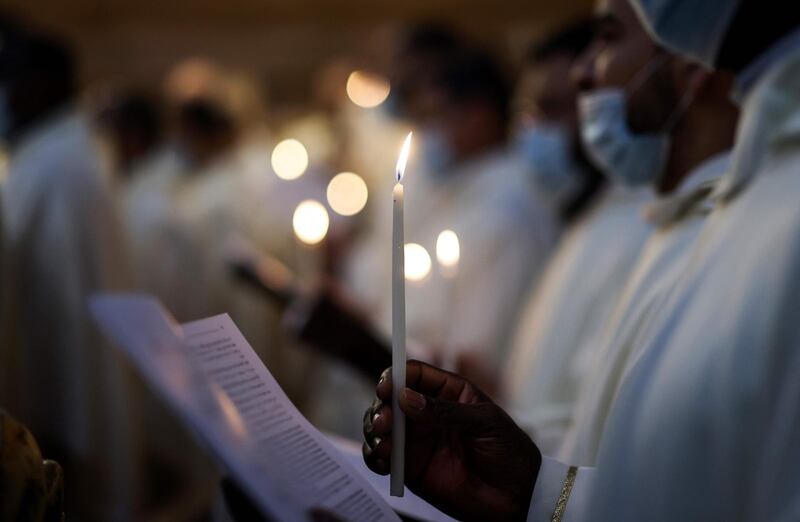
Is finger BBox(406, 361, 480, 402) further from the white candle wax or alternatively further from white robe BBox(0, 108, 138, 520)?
white robe BBox(0, 108, 138, 520)

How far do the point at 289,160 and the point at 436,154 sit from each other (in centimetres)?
262

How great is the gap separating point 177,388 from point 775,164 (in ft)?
3.53

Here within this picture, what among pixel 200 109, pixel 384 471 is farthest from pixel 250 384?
pixel 200 109

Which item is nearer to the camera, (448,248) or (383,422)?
(383,422)

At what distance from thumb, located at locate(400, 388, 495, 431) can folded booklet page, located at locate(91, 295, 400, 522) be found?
140mm

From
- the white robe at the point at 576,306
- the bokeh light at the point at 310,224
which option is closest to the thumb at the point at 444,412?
the white robe at the point at 576,306

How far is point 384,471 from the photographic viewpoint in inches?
48.4

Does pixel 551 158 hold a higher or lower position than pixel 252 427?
higher

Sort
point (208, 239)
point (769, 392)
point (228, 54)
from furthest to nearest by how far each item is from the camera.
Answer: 1. point (228, 54)
2. point (208, 239)
3. point (769, 392)

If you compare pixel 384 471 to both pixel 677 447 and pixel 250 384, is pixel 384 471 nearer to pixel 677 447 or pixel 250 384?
pixel 250 384

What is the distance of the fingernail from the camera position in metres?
1.19

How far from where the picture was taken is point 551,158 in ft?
12.6

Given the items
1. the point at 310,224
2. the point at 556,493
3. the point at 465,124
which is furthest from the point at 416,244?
the point at 556,493

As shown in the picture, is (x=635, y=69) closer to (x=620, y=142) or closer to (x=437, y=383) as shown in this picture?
(x=620, y=142)
